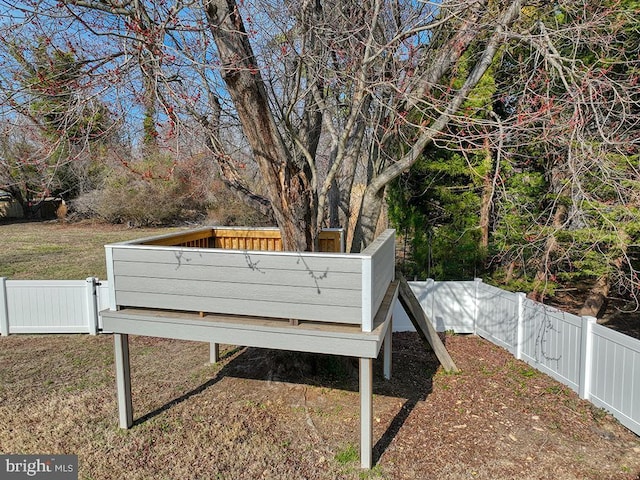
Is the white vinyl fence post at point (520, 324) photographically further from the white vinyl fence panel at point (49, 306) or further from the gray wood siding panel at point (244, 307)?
the white vinyl fence panel at point (49, 306)

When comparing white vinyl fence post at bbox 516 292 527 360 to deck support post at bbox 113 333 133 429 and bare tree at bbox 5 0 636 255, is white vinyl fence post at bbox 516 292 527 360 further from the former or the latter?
deck support post at bbox 113 333 133 429

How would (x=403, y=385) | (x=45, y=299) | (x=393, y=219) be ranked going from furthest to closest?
(x=393, y=219) < (x=45, y=299) < (x=403, y=385)

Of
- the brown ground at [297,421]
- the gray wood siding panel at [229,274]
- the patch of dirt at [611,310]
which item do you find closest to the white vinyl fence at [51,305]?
the brown ground at [297,421]

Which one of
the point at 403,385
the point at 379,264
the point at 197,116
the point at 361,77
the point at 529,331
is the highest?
the point at 361,77

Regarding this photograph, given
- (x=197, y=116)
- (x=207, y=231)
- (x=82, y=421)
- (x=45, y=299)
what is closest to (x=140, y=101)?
(x=197, y=116)

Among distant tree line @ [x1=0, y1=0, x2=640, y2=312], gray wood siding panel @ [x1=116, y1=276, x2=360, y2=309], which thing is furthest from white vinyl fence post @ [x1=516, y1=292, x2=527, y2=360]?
gray wood siding panel @ [x1=116, y1=276, x2=360, y2=309]

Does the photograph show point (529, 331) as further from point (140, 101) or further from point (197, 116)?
point (140, 101)

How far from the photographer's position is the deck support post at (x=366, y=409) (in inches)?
128

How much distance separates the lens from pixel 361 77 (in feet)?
14.3

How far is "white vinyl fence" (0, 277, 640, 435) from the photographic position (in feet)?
13.2

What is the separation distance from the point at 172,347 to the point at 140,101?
3.62m

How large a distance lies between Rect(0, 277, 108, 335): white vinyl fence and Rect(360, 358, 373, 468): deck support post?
15.8 feet

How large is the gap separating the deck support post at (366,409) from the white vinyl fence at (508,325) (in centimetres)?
245

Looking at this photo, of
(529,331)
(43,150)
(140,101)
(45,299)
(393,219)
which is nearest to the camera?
(43,150)
